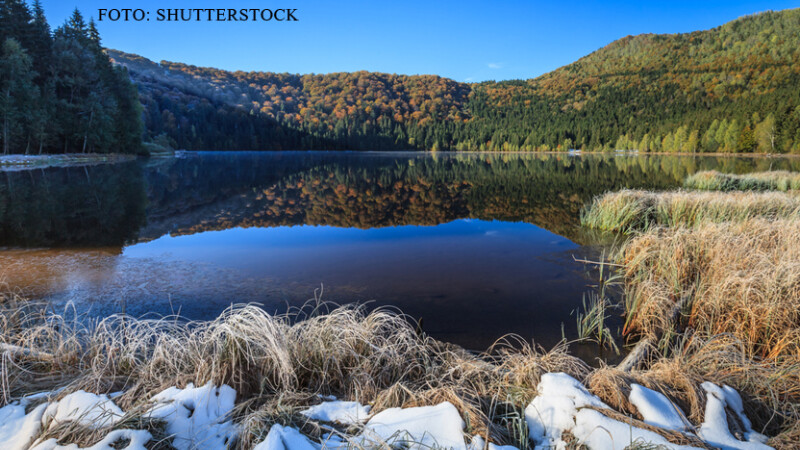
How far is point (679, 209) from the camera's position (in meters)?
10.1

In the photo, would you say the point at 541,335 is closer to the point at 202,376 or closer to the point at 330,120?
the point at 202,376

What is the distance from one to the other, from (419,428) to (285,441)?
75 centimetres

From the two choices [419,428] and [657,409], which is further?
[657,409]

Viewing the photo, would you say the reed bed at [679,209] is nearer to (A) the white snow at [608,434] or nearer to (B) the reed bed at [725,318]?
(B) the reed bed at [725,318]

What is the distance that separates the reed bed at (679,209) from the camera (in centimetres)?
934

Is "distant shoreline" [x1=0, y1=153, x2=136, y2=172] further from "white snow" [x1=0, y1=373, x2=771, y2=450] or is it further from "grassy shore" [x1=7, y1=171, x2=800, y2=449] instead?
"white snow" [x1=0, y1=373, x2=771, y2=450]

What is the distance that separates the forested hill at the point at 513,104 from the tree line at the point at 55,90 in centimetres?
2412

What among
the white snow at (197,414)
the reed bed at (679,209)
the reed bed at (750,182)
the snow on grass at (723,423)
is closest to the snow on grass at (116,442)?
the white snow at (197,414)

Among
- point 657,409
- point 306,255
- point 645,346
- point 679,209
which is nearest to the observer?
point 657,409

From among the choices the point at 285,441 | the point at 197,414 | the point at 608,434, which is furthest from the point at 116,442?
the point at 608,434

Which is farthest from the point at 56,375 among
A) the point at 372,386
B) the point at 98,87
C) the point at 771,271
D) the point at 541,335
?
the point at 98,87

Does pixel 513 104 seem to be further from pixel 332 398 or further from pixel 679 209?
pixel 332 398

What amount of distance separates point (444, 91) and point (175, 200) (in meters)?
160

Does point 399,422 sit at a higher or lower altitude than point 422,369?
higher
